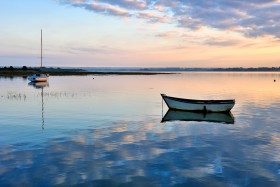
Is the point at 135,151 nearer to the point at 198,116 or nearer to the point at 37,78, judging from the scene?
the point at 198,116

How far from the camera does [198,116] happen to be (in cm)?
2912

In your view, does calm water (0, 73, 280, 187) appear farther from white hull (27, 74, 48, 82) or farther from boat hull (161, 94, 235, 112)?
white hull (27, 74, 48, 82)

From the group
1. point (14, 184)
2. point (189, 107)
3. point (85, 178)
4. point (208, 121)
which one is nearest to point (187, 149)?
point (85, 178)

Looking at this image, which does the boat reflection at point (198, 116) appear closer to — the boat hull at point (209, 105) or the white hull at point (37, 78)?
the boat hull at point (209, 105)

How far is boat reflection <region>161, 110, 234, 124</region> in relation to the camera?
27.3m

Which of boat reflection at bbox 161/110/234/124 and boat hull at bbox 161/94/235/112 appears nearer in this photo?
boat reflection at bbox 161/110/234/124

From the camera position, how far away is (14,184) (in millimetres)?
11258

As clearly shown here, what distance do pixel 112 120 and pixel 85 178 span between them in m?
13.6

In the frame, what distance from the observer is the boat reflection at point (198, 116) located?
27.3 meters

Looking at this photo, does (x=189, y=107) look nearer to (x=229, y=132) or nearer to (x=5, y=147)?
(x=229, y=132)

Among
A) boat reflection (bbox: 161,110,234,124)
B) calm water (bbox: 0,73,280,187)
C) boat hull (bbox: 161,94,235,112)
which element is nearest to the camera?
calm water (bbox: 0,73,280,187)

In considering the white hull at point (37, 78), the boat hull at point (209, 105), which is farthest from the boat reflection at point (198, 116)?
the white hull at point (37, 78)

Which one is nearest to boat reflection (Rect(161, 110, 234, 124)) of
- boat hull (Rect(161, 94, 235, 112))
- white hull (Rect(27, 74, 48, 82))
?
boat hull (Rect(161, 94, 235, 112))

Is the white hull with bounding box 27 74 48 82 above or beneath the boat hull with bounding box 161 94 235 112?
above
